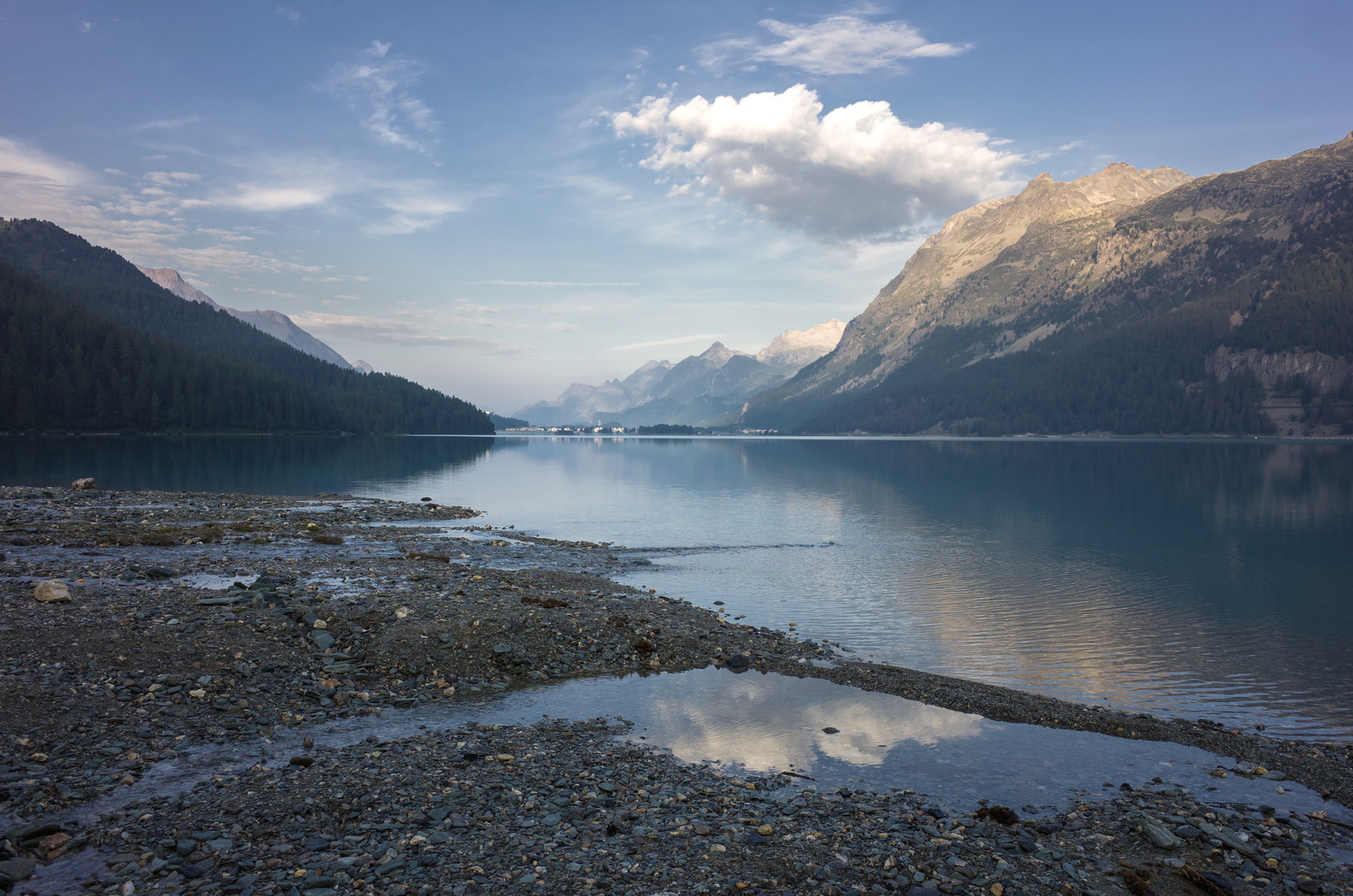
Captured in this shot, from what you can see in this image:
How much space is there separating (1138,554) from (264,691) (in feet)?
166

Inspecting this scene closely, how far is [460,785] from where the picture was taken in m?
12.7

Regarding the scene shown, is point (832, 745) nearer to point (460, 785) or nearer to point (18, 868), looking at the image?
point (460, 785)

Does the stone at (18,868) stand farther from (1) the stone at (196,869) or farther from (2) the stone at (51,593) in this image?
(2) the stone at (51,593)

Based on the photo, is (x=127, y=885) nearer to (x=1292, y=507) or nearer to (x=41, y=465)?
(x=1292, y=507)

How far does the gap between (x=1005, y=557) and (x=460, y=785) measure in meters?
40.9

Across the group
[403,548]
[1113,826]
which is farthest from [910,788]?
[403,548]

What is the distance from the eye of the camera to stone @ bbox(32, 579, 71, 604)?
70.1 feet

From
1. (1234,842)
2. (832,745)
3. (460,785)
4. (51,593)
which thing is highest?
(51,593)

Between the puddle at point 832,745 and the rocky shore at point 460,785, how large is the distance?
37 cm

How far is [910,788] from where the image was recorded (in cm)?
1392

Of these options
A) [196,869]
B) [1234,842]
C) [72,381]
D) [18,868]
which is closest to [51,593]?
[18,868]

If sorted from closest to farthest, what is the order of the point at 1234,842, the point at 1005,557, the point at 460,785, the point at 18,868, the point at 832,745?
1. the point at 18,868
2. the point at 1234,842
3. the point at 460,785
4. the point at 832,745
5. the point at 1005,557

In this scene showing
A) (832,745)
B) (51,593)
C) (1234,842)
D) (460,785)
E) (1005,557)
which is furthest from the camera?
(1005,557)

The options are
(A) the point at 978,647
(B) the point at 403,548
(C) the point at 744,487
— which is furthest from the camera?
(C) the point at 744,487
